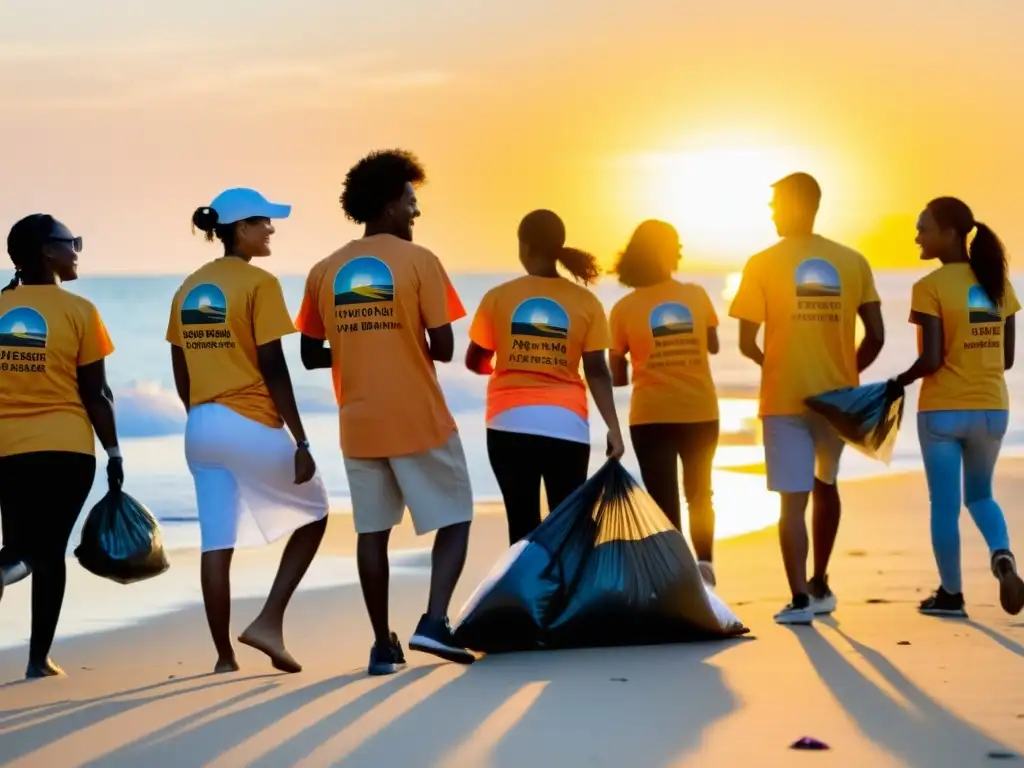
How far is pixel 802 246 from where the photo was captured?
21.6 feet

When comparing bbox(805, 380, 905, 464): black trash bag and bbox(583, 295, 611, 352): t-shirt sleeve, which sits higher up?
bbox(583, 295, 611, 352): t-shirt sleeve

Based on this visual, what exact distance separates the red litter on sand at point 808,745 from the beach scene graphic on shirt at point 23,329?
2968 millimetres

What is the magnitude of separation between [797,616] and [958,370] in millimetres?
1125

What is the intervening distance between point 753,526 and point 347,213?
4796mm

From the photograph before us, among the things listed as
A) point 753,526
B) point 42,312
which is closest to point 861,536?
point 753,526

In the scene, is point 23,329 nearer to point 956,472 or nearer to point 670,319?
point 670,319

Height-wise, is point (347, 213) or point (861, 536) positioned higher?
point (347, 213)

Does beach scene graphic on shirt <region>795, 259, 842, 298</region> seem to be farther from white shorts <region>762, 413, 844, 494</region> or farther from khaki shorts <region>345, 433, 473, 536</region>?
khaki shorts <region>345, 433, 473, 536</region>

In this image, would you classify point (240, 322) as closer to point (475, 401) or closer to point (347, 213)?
point (347, 213)

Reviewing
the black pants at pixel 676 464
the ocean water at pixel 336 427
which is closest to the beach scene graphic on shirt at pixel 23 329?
the black pants at pixel 676 464

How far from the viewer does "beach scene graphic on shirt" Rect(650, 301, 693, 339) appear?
7.02 m

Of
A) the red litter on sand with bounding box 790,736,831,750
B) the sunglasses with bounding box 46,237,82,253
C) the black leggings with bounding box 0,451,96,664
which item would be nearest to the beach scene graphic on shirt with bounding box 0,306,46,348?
the sunglasses with bounding box 46,237,82,253

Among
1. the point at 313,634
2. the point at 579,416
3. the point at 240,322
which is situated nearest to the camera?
the point at 240,322

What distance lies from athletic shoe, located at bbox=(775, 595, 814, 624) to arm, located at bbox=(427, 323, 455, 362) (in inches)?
69.1
